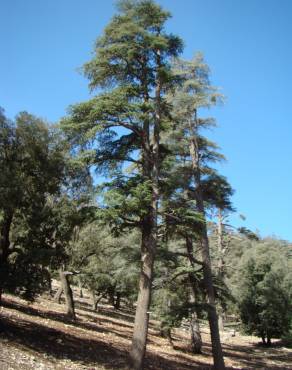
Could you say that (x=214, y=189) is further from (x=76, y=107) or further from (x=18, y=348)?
(x=18, y=348)

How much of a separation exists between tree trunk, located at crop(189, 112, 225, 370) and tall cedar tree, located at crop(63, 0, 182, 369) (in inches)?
108

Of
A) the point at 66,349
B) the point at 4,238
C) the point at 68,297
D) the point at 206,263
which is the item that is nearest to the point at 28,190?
the point at 4,238

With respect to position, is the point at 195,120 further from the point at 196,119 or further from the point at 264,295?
the point at 264,295

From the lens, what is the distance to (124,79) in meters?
14.2

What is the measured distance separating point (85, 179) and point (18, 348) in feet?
19.2

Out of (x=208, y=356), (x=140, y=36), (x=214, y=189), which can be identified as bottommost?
(x=208, y=356)

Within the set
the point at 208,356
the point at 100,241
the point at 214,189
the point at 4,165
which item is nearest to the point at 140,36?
the point at 4,165

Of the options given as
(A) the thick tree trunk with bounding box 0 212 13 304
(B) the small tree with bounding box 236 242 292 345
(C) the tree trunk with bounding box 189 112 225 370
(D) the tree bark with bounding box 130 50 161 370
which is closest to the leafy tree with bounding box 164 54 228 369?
(C) the tree trunk with bounding box 189 112 225 370

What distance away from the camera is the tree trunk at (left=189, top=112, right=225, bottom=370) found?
15422mm

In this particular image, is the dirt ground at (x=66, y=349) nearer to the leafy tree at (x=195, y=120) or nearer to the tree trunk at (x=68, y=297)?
the tree trunk at (x=68, y=297)

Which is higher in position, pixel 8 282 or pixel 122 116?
pixel 122 116

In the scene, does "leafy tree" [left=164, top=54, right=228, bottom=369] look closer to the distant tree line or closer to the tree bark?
the distant tree line

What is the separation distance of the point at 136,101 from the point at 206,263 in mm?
7527

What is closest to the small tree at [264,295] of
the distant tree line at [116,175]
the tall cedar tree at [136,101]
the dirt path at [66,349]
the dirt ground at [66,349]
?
the dirt ground at [66,349]
